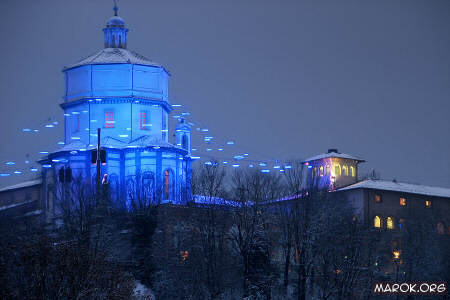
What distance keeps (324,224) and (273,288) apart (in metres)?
6.42

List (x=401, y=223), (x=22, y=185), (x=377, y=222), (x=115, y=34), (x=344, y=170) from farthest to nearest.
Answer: (x=344, y=170) < (x=22, y=185) < (x=401, y=223) < (x=377, y=222) < (x=115, y=34)

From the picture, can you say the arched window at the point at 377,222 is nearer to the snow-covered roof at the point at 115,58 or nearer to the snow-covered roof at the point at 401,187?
the snow-covered roof at the point at 401,187

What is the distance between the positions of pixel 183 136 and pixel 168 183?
7078 mm

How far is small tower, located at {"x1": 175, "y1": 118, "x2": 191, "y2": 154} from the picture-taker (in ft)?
275

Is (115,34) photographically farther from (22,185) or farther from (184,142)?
(22,185)

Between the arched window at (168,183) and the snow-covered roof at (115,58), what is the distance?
899 centimetres

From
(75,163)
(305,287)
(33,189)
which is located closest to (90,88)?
(75,163)

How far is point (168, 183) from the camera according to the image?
78250 millimetres

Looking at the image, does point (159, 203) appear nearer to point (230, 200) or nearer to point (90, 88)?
point (230, 200)

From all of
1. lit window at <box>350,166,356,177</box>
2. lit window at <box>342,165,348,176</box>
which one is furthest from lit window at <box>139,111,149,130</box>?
lit window at <box>350,166,356,177</box>

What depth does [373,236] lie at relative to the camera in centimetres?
7131

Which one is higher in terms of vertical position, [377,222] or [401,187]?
[401,187]

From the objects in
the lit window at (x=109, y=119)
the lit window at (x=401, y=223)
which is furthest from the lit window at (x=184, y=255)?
the lit window at (x=401, y=223)

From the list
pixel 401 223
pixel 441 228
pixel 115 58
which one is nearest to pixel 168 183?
pixel 115 58
